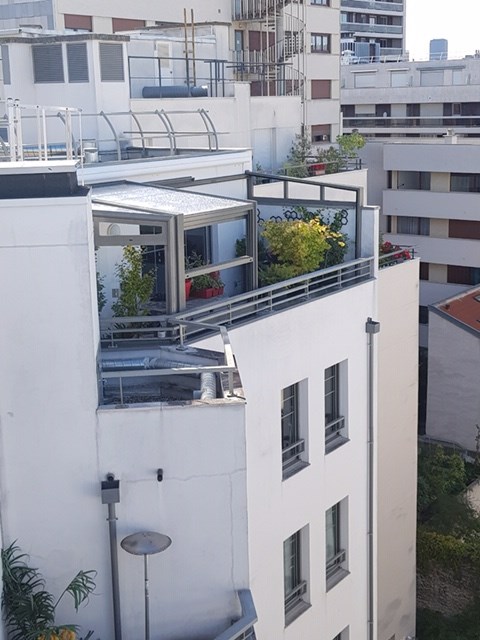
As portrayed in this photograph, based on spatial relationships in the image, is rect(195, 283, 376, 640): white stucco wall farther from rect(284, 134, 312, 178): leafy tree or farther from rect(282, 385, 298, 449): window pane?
rect(284, 134, 312, 178): leafy tree

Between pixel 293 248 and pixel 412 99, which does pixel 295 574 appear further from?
pixel 412 99

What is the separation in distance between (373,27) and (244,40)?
49703 millimetres

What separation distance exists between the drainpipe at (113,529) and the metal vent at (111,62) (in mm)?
14744

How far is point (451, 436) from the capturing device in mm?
38281

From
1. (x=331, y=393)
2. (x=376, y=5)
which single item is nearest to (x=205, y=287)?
(x=331, y=393)

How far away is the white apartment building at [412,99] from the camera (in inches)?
2490

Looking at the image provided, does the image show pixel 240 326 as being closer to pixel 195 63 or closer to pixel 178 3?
pixel 195 63

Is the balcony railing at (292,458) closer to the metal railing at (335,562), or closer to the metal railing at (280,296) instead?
the metal railing at (280,296)

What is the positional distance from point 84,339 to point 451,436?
30105 mm

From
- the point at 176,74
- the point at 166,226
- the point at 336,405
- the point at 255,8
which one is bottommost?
the point at 336,405

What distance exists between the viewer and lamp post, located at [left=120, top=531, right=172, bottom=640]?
32.9ft

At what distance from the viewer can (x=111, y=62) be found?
23078mm

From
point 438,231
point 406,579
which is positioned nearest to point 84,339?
point 406,579

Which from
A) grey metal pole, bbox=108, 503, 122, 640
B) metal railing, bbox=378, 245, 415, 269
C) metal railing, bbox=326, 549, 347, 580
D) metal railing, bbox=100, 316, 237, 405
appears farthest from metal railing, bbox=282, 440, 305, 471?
metal railing, bbox=378, 245, 415, 269
